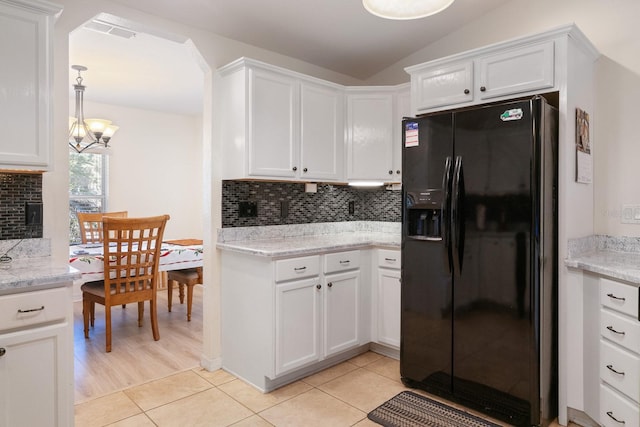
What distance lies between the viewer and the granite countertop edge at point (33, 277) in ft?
5.32

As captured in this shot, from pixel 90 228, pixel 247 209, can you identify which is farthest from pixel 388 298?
pixel 90 228

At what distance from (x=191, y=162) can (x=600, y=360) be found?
18.1 ft

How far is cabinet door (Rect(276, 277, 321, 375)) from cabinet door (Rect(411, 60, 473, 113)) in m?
1.43

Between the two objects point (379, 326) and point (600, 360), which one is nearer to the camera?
point (600, 360)

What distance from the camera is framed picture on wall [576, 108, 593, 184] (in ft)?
7.62

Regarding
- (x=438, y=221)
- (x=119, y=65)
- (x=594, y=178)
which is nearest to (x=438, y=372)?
(x=438, y=221)

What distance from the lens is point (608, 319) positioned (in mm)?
2025

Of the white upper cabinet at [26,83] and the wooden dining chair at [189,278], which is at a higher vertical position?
the white upper cabinet at [26,83]

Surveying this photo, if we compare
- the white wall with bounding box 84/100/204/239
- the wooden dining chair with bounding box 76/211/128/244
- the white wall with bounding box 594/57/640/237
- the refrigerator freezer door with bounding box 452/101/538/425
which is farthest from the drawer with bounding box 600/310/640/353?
the white wall with bounding box 84/100/204/239

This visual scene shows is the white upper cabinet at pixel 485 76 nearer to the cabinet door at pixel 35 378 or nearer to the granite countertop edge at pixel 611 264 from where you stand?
the granite countertop edge at pixel 611 264

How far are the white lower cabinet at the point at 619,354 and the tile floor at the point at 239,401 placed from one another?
1.13 meters

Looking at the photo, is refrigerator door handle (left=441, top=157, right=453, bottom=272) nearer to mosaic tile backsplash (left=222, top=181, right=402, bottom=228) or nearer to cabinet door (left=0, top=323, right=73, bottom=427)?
mosaic tile backsplash (left=222, top=181, right=402, bottom=228)

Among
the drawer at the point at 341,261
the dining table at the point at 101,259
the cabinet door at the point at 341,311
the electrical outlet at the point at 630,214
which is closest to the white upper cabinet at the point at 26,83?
the dining table at the point at 101,259

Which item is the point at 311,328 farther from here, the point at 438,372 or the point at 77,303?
the point at 77,303
